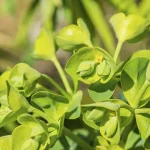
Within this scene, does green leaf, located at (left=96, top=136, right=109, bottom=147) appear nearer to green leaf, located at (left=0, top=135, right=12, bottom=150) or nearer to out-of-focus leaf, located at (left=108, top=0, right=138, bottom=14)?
green leaf, located at (left=0, top=135, right=12, bottom=150)

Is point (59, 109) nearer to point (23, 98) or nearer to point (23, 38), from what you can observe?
point (23, 98)

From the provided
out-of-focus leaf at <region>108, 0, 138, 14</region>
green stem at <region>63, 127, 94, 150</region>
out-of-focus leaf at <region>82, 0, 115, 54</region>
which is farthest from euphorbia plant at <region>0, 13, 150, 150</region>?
out-of-focus leaf at <region>82, 0, 115, 54</region>

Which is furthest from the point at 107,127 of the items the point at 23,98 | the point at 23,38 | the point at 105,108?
the point at 23,38

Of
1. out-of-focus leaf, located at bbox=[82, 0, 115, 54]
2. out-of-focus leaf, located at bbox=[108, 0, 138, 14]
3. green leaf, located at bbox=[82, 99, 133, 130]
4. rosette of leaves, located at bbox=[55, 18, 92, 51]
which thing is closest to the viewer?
green leaf, located at bbox=[82, 99, 133, 130]

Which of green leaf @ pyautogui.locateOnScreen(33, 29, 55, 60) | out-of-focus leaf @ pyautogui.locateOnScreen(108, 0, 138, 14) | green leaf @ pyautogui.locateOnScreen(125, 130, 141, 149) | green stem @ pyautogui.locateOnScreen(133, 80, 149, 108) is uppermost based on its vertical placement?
green leaf @ pyautogui.locateOnScreen(33, 29, 55, 60)

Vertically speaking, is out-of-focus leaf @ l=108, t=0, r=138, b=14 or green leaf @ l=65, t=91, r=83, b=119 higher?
green leaf @ l=65, t=91, r=83, b=119

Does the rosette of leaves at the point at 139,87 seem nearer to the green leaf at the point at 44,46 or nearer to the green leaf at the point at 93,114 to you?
the green leaf at the point at 93,114
